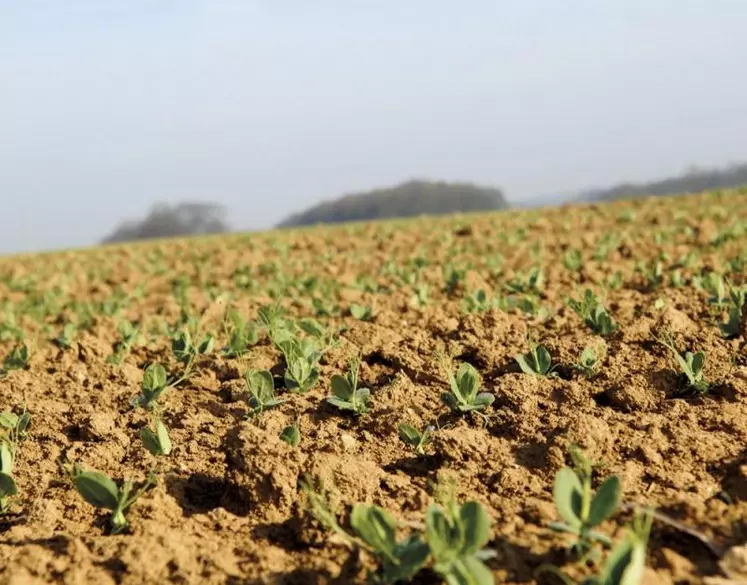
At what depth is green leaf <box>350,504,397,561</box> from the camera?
1.70 m

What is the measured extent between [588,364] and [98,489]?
1728 millimetres

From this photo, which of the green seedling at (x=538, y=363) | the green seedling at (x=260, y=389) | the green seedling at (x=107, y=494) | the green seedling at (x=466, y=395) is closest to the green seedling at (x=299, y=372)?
the green seedling at (x=260, y=389)

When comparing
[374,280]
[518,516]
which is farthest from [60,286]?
[518,516]

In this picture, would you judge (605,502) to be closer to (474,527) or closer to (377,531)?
(474,527)

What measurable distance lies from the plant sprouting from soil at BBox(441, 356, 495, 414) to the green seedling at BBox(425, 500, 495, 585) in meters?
0.86

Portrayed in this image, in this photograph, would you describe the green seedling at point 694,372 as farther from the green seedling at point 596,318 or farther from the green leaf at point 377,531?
the green leaf at point 377,531

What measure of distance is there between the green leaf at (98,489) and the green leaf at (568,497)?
3.78ft

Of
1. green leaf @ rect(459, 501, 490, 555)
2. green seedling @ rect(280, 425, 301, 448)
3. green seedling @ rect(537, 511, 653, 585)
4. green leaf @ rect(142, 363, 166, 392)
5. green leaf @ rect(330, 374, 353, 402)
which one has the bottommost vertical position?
green seedling @ rect(537, 511, 653, 585)

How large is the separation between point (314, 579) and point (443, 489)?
48cm

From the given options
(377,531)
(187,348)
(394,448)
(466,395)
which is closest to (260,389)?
(394,448)

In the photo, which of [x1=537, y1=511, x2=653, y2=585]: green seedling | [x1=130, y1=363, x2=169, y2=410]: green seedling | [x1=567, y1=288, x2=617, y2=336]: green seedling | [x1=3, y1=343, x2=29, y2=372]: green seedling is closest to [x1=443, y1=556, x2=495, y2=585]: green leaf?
[x1=537, y1=511, x2=653, y2=585]: green seedling

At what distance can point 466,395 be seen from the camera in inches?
103

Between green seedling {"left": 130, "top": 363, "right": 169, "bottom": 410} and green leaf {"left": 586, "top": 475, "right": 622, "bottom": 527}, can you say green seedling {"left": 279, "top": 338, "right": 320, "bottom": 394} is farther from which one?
green leaf {"left": 586, "top": 475, "right": 622, "bottom": 527}

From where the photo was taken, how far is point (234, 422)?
2.74m
